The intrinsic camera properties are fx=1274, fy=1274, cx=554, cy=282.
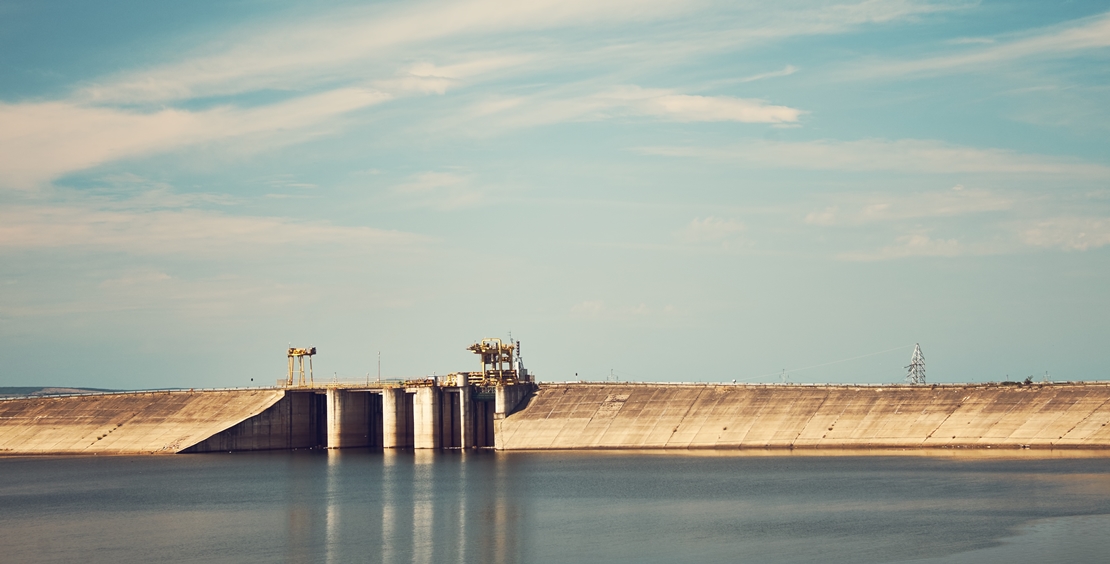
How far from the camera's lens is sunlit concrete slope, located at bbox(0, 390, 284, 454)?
156125 millimetres

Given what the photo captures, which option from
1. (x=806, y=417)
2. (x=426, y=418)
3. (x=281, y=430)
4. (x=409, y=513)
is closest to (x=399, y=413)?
(x=426, y=418)

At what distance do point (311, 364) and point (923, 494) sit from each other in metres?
96.1

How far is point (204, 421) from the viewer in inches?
6191

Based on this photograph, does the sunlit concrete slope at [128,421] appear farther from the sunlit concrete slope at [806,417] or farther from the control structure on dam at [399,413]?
the sunlit concrete slope at [806,417]

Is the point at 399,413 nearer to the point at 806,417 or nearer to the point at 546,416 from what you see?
the point at 546,416

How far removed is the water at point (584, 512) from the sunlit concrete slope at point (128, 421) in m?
27.2

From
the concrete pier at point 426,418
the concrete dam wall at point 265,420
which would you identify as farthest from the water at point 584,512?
the concrete dam wall at point 265,420

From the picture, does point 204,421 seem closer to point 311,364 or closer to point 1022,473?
point 311,364

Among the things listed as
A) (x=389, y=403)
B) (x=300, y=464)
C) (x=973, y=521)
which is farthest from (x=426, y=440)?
(x=973, y=521)

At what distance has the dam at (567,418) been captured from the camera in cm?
12119

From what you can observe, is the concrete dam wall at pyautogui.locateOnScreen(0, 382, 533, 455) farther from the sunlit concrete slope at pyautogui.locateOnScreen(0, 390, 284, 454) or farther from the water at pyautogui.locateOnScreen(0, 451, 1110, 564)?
the water at pyautogui.locateOnScreen(0, 451, 1110, 564)

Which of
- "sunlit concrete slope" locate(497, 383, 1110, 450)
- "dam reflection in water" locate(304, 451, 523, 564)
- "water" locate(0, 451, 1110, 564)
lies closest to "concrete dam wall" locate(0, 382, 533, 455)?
"sunlit concrete slope" locate(497, 383, 1110, 450)

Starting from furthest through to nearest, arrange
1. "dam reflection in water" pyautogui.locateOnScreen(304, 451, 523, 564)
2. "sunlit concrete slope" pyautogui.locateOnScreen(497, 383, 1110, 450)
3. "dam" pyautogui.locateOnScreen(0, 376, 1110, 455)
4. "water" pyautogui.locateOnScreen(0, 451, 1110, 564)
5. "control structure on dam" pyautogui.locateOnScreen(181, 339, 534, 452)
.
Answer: "control structure on dam" pyautogui.locateOnScreen(181, 339, 534, 452) → "dam" pyautogui.locateOnScreen(0, 376, 1110, 455) → "sunlit concrete slope" pyautogui.locateOnScreen(497, 383, 1110, 450) → "dam reflection in water" pyautogui.locateOnScreen(304, 451, 523, 564) → "water" pyautogui.locateOnScreen(0, 451, 1110, 564)

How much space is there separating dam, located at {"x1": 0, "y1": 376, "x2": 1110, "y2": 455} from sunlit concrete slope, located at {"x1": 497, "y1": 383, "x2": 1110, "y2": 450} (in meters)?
0.15
